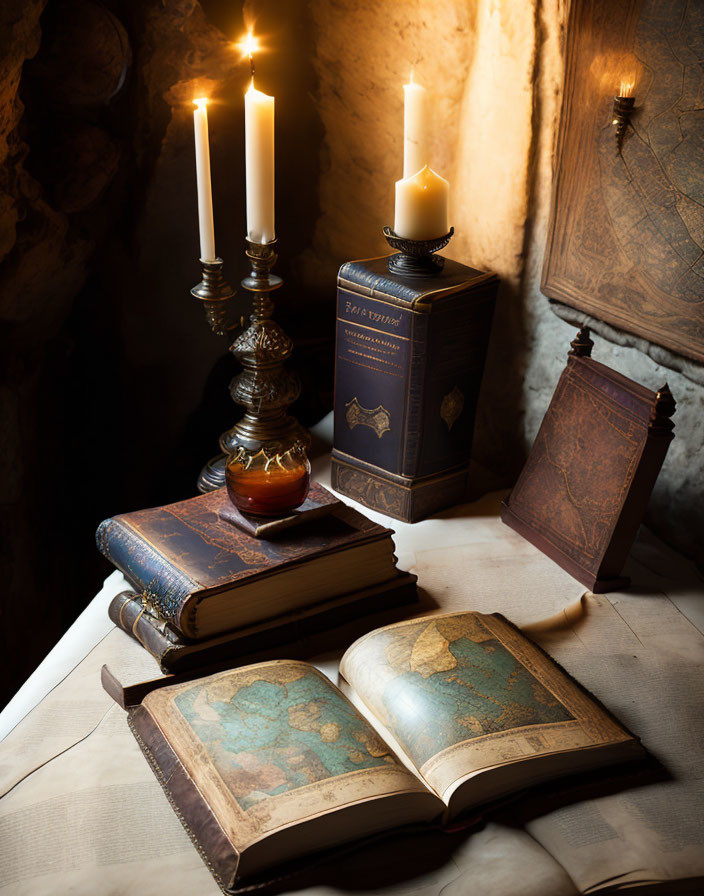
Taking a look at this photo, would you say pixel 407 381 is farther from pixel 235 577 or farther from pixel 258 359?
pixel 235 577

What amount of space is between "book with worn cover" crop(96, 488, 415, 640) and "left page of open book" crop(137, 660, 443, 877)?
10 cm

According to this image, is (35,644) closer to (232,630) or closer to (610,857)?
(232,630)

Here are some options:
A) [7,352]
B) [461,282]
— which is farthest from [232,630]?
[7,352]

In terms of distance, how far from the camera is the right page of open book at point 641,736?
896 mm

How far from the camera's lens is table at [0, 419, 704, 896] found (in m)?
0.87

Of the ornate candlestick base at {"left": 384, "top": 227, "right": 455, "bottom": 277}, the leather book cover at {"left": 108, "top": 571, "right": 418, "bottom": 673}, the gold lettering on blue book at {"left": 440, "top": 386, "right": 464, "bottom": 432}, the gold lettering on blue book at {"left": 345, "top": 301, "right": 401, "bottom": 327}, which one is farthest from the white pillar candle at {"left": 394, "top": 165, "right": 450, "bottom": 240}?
the leather book cover at {"left": 108, "top": 571, "right": 418, "bottom": 673}

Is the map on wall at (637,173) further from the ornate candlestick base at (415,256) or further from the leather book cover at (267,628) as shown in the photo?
the leather book cover at (267,628)

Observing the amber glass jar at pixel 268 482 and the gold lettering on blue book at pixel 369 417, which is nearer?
the amber glass jar at pixel 268 482

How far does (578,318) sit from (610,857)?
878 mm

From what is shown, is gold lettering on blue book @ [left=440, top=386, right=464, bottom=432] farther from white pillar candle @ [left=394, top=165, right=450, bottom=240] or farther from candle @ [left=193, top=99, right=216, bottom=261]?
candle @ [left=193, top=99, right=216, bottom=261]

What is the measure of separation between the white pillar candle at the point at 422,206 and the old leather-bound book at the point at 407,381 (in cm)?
7

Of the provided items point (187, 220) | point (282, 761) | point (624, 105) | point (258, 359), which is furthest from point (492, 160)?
point (282, 761)

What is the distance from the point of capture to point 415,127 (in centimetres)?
144

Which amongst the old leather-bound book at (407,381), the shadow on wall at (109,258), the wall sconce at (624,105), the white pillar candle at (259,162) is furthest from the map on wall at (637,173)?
the shadow on wall at (109,258)
